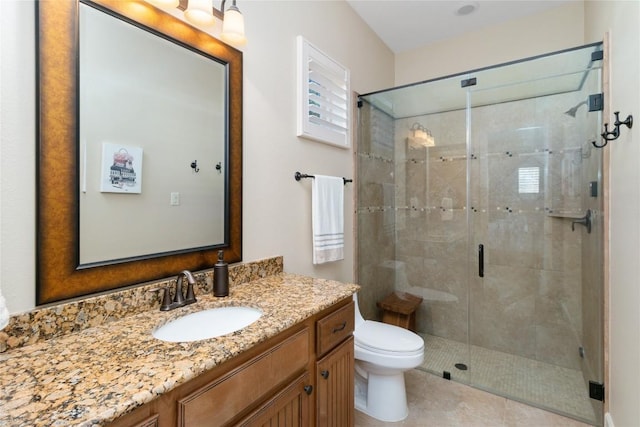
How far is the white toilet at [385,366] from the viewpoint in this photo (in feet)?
5.69

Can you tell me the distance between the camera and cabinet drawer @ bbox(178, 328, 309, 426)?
2.54 ft

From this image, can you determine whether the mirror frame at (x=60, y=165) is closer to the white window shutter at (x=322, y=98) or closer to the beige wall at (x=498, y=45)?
the white window shutter at (x=322, y=98)

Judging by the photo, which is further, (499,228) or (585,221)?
(499,228)

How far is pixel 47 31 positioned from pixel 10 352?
0.93 meters

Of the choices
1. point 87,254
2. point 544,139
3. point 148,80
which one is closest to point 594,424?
point 544,139

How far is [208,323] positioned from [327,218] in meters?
1.02

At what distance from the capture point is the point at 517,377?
2252 mm

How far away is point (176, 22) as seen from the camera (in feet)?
4.17

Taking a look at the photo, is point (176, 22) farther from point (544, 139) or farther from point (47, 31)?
point (544, 139)

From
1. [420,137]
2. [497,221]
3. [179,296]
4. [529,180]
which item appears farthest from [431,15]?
[179,296]

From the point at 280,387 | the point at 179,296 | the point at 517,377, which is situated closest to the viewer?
the point at 280,387

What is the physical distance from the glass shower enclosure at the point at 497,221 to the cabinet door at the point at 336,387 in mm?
1140

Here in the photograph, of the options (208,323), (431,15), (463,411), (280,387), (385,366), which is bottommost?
(463,411)

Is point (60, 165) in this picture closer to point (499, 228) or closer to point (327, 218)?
point (327, 218)
